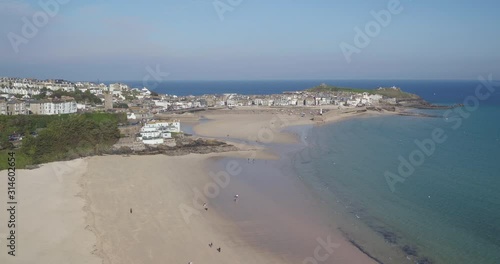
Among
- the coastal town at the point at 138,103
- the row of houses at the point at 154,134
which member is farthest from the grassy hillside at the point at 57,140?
the row of houses at the point at 154,134

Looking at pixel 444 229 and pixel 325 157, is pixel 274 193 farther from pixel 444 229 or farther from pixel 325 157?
pixel 325 157

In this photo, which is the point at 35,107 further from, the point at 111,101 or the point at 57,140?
the point at 57,140

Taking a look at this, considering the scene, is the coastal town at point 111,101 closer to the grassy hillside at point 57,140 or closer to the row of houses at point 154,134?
the grassy hillside at point 57,140

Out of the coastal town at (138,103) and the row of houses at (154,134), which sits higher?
the coastal town at (138,103)

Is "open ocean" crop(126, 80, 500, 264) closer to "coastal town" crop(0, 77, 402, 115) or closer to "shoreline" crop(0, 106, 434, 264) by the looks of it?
"shoreline" crop(0, 106, 434, 264)

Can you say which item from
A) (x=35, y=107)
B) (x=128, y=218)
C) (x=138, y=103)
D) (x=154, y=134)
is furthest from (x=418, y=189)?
(x=138, y=103)

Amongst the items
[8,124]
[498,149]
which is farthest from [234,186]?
[498,149]
